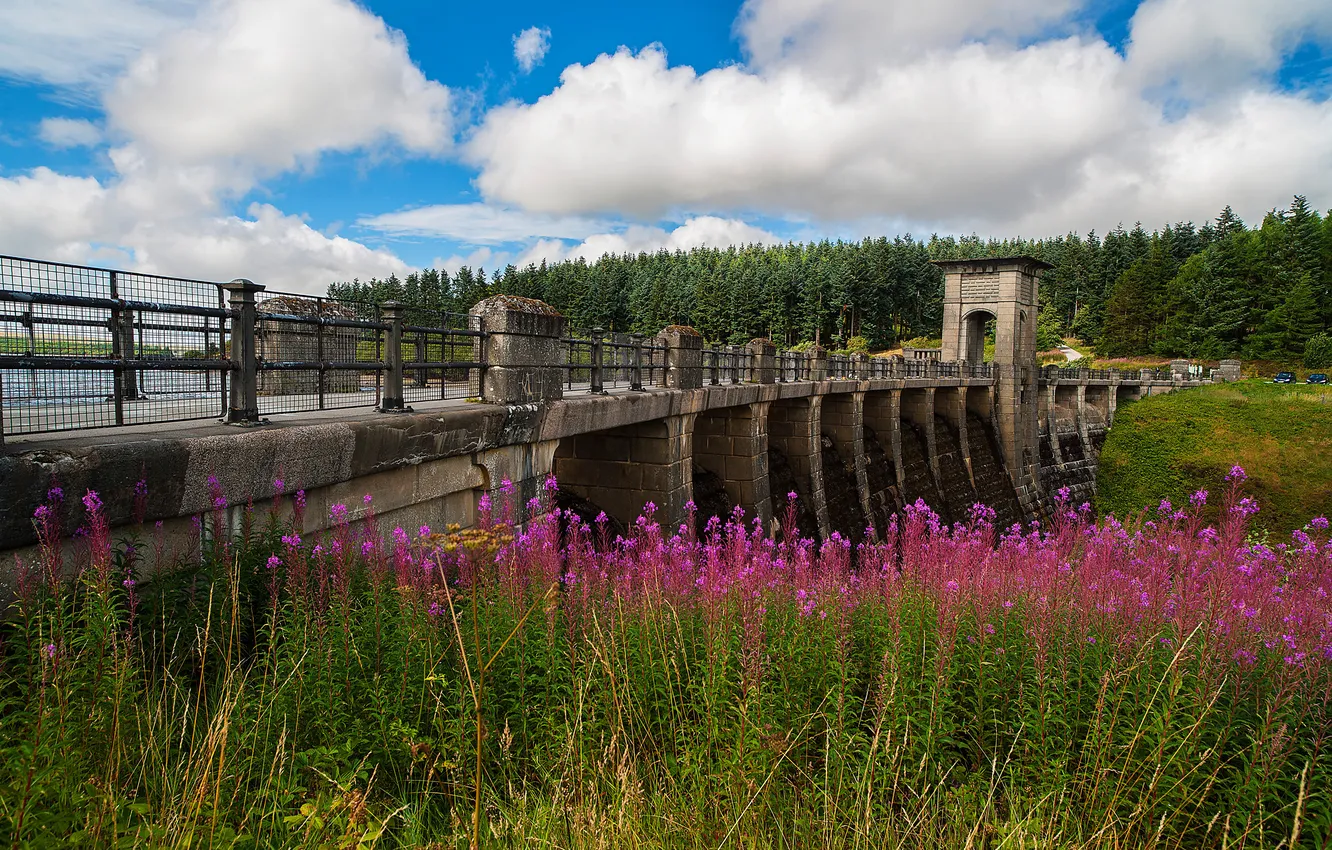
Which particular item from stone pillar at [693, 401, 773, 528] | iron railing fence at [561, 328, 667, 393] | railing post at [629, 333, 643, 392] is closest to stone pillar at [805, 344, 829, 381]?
stone pillar at [693, 401, 773, 528]

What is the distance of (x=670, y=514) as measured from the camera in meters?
11.1

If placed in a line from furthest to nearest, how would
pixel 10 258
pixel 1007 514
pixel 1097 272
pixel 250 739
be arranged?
pixel 1097 272, pixel 1007 514, pixel 10 258, pixel 250 739

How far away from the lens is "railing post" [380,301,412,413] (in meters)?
5.98

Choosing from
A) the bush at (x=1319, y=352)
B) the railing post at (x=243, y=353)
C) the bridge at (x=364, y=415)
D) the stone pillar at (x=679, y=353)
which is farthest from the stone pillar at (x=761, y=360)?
the bush at (x=1319, y=352)

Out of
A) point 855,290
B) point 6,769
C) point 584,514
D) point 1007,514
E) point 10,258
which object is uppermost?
point 855,290

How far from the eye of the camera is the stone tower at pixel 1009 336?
3397cm

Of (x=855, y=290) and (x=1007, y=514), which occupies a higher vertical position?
(x=855, y=290)

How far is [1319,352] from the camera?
52.6 m

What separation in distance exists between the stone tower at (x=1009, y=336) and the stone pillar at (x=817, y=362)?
57.3ft

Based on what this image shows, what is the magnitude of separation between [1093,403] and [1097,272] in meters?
44.4

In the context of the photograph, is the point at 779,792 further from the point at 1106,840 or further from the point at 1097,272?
the point at 1097,272

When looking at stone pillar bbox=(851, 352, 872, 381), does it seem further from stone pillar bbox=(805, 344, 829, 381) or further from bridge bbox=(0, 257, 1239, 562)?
bridge bbox=(0, 257, 1239, 562)

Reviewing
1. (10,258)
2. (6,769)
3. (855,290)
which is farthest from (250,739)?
(855,290)

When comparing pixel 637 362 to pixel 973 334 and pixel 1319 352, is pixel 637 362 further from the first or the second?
pixel 1319 352
